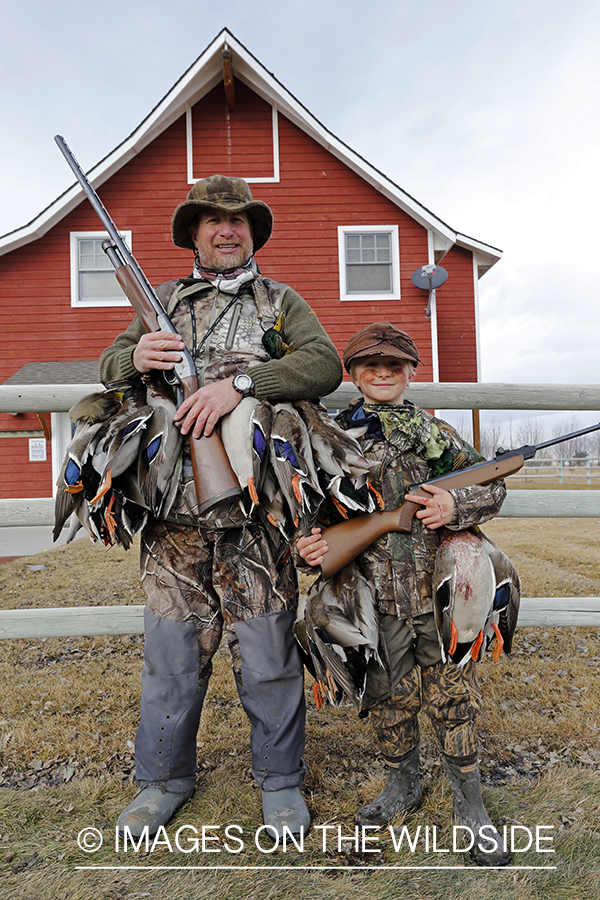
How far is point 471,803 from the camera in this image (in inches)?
81.4

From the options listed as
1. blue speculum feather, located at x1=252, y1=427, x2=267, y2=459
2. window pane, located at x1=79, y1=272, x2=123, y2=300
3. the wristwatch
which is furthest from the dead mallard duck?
window pane, located at x1=79, y1=272, x2=123, y2=300

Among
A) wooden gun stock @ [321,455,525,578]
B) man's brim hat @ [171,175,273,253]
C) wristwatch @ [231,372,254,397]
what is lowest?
wooden gun stock @ [321,455,525,578]

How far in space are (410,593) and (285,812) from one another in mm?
965

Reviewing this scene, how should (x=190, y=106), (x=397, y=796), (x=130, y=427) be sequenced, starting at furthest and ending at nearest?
(x=190, y=106)
(x=397, y=796)
(x=130, y=427)

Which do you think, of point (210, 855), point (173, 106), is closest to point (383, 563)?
point (210, 855)

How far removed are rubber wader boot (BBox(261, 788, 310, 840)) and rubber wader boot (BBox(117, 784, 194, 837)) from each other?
14.6 inches

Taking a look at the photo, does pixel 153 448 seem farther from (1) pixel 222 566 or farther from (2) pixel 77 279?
(2) pixel 77 279

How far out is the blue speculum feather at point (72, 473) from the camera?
2016 mm

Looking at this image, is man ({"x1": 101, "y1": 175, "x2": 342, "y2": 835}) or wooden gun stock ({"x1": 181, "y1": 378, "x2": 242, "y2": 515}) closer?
wooden gun stock ({"x1": 181, "y1": 378, "x2": 242, "y2": 515})

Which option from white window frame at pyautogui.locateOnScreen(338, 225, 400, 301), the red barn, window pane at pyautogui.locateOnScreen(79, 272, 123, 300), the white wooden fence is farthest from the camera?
window pane at pyautogui.locateOnScreen(79, 272, 123, 300)

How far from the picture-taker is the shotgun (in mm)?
2098

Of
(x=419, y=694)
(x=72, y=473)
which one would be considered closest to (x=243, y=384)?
(x=72, y=473)

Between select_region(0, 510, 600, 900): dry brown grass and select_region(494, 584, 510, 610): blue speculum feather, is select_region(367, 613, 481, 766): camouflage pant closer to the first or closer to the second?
select_region(494, 584, 510, 610): blue speculum feather

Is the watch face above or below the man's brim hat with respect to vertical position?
below
